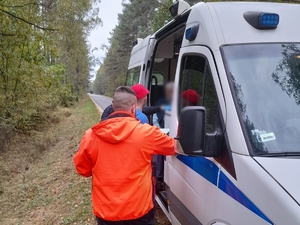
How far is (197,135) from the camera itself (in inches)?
87.7

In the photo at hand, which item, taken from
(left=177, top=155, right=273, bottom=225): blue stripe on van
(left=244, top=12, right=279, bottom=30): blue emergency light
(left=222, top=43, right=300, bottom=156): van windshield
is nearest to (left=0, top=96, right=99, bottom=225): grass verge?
(left=177, top=155, right=273, bottom=225): blue stripe on van

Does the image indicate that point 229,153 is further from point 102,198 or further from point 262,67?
point 102,198

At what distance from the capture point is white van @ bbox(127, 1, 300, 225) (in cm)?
196

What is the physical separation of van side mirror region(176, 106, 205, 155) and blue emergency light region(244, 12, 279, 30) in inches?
36.4

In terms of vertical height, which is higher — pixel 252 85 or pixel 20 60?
pixel 20 60

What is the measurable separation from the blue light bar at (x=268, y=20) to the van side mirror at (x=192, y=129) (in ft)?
3.07

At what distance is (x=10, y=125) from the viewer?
37.2ft

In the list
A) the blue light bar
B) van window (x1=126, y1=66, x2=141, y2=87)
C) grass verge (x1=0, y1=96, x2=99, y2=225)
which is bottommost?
grass verge (x1=0, y1=96, x2=99, y2=225)

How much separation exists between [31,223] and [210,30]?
14.7ft

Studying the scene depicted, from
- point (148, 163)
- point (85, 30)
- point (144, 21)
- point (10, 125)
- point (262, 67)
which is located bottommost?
point (10, 125)

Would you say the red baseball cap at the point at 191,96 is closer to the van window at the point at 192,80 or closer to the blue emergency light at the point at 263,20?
the van window at the point at 192,80

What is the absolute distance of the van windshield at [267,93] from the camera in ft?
7.18

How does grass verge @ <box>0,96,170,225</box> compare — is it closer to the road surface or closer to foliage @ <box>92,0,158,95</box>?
the road surface

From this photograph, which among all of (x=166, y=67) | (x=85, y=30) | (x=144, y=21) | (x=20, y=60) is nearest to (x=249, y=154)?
(x=166, y=67)
